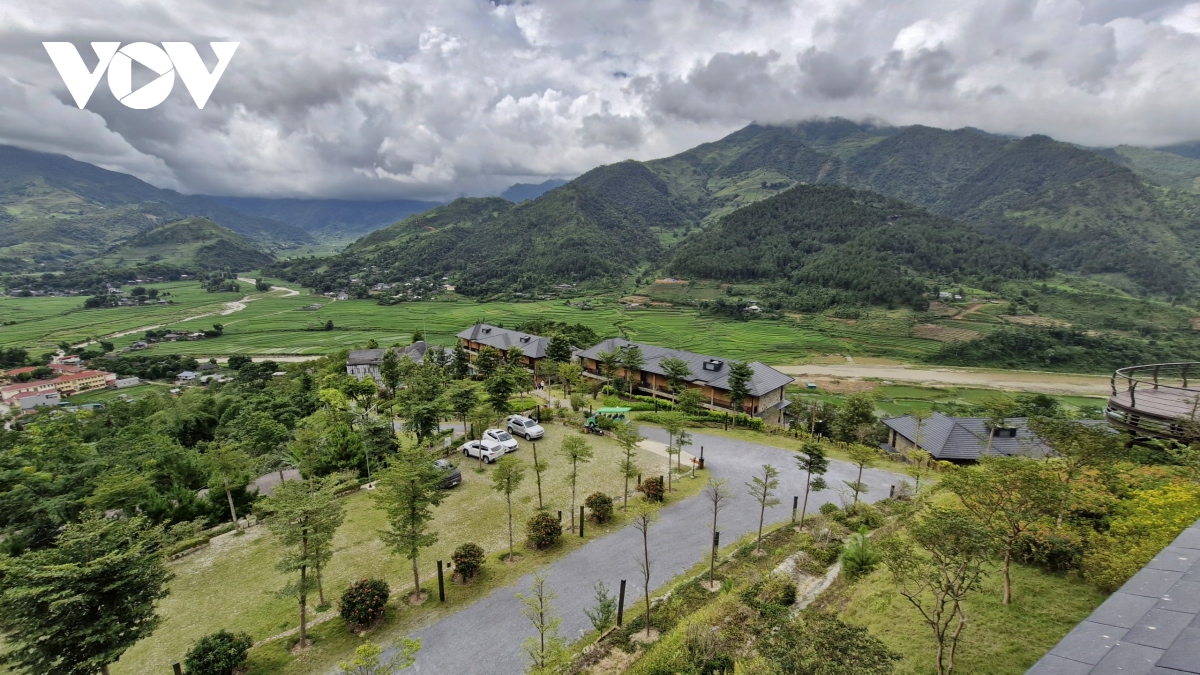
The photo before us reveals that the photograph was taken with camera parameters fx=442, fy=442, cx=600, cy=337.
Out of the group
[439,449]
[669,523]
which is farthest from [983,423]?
[439,449]

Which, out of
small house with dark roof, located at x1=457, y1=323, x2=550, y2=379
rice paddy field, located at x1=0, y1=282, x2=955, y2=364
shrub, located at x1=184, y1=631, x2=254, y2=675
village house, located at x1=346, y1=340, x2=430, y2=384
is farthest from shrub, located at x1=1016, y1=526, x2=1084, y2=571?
rice paddy field, located at x1=0, y1=282, x2=955, y2=364

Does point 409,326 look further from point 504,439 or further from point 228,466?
point 228,466

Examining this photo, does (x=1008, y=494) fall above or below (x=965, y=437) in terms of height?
above

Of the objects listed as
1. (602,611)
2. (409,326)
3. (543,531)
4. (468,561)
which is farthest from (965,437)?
(409,326)

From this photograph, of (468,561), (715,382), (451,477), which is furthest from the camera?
(715,382)

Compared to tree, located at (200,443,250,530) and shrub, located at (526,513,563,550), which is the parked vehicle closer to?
shrub, located at (526,513,563,550)

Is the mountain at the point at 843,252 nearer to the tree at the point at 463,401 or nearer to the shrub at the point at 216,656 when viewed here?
the tree at the point at 463,401

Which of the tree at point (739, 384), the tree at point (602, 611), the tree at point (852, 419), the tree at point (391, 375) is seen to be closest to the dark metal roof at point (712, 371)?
the tree at point (739, 384)

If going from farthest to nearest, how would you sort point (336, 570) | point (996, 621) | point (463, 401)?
point (463, 401) < point (336, 570) < point (996, 621)
